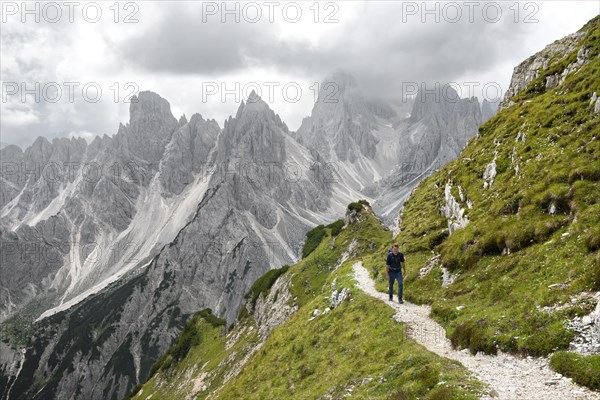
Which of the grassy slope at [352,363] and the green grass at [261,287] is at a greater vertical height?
the grassy slope at [352,363]

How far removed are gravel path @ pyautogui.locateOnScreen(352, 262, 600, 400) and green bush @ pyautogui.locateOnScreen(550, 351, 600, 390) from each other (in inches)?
8.1

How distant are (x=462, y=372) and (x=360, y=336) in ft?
33.4

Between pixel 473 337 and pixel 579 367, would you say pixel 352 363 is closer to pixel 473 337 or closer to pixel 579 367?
pixel 473 337

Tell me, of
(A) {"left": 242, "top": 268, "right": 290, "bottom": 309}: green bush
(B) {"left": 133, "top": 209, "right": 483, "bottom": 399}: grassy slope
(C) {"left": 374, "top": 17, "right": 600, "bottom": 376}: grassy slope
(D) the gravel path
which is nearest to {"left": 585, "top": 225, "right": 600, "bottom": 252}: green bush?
(C) {"left": 374, "top": 17, "right": 600, "bottom": 376}: grassy slope

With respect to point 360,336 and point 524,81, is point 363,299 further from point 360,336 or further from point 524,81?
point 524,81

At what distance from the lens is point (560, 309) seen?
16.1 metres

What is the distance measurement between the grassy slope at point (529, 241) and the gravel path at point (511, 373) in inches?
23.7

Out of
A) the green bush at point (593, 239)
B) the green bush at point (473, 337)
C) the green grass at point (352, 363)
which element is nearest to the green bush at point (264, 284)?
the green grass at point (352, 363)

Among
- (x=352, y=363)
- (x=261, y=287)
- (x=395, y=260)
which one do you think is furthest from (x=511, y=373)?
(x=261, y=287)

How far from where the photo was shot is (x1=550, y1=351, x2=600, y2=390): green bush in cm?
1216

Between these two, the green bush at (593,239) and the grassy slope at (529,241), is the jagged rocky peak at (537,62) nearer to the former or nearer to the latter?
the grassy slope at (529,241)

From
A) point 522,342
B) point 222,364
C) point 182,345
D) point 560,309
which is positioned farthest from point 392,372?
point 182,345

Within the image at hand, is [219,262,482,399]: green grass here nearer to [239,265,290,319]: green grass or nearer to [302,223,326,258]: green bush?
[239,265,290,319]: green grass

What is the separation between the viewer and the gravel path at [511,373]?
1253 centimetres
